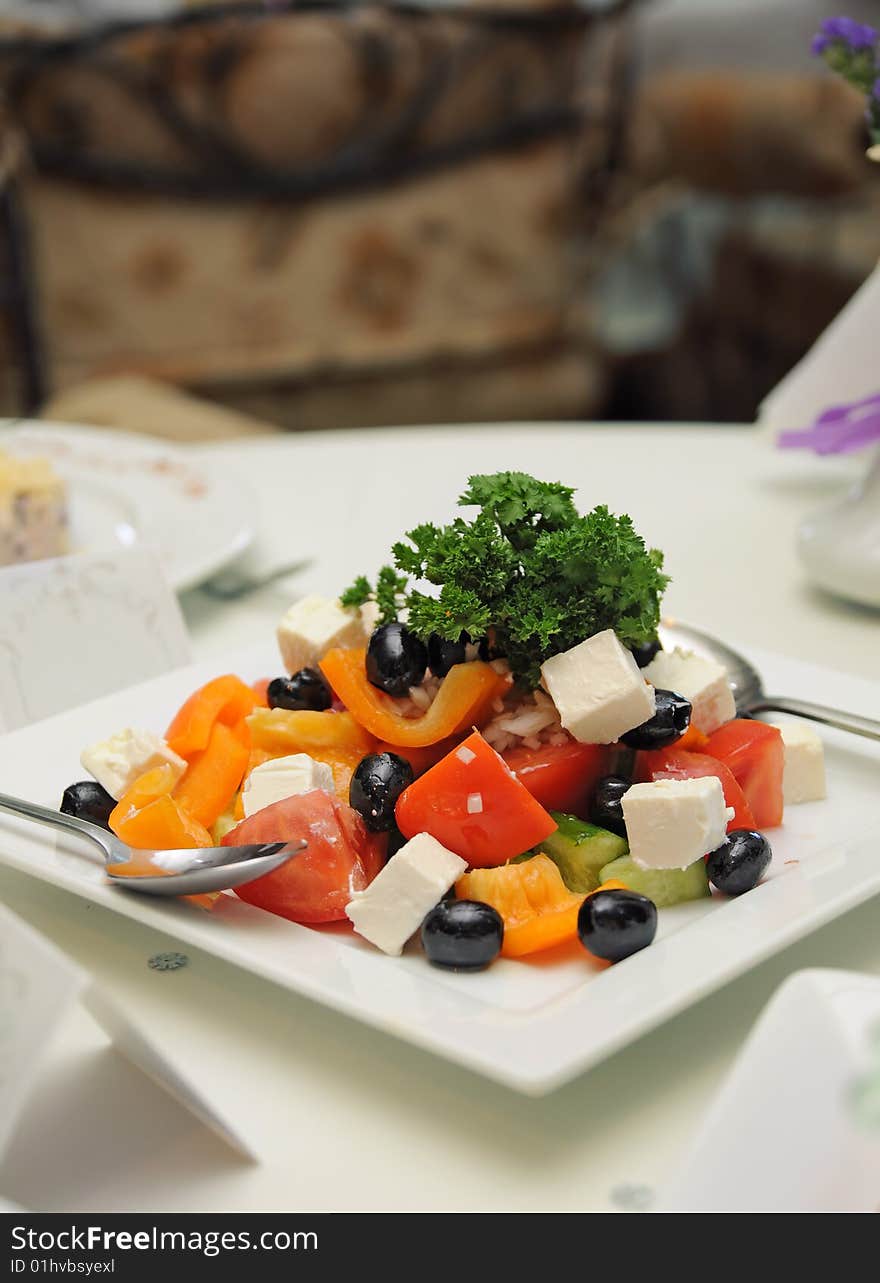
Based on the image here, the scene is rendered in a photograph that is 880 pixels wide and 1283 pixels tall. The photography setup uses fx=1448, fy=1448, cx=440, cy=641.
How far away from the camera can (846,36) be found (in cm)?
152

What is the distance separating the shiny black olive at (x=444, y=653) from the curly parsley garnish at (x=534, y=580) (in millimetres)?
14

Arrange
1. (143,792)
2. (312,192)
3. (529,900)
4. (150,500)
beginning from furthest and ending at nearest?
(312,192)
(150,500)
(143,792)
(529,900)

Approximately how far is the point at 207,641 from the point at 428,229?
309cm

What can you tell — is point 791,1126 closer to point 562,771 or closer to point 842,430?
point 562,771

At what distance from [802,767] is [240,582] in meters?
0.85

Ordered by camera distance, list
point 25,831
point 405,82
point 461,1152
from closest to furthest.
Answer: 1. point 461,1152
2. point 25,831
3. point 405,82

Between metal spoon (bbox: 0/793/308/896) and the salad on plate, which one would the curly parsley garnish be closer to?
the salad on plate

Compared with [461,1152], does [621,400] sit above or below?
below

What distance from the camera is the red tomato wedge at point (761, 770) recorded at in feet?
3.38

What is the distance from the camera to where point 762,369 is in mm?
4570

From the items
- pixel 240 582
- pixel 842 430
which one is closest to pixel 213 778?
pixel 240 582

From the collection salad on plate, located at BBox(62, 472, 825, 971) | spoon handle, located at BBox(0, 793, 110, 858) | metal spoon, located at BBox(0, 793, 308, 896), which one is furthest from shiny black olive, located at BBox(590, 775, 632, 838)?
spoon handle, located at BBox(0, 793, 110, 858)
